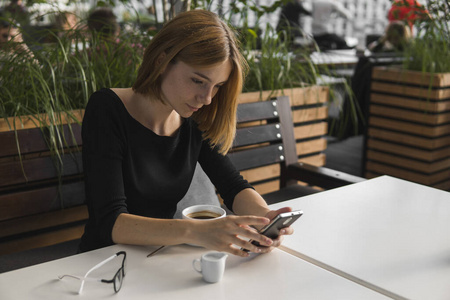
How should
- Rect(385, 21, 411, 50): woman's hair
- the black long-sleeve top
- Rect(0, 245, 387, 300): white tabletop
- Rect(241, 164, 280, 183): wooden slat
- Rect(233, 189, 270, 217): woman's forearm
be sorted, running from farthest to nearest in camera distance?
1. Rect(385, 21, 411, 50): woman's hair
2. Rect(241, 164, 280, 183): wooden slat
3. Rect(233, 189, 270, 217): woman's forearm
4. the black long-sleeve top
5. Rect(0, 245, 387, 300): white tabletop

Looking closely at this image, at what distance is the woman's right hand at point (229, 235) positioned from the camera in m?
1.28

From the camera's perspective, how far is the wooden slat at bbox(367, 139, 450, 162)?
3924 millimetres

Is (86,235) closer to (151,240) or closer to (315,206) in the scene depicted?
(151,240)

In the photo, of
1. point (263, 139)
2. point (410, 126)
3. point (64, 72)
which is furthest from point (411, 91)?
point (64, 72)

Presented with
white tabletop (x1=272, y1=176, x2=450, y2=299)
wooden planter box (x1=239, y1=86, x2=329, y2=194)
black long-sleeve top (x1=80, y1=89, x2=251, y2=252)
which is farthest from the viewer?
wooden planter box (x1=239, y1=86, x2=329, y2=194)

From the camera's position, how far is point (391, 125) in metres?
4.13

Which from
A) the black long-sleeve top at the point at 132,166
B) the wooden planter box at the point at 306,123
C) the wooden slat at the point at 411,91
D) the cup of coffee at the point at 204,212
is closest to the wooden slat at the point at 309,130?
the wooden planter box at the point at 306,123

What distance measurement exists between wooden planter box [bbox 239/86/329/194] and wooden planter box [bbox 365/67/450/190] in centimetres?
96

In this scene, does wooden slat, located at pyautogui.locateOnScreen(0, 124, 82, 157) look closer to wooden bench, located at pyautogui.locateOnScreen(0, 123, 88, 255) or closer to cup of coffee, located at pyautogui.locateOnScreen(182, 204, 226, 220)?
wooden bench, located at pyautogui.locateOnScreen(0, 123, 88, 255)

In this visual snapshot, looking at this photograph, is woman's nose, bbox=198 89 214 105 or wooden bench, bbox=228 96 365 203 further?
wooden bench, bbox=228 96 365 203

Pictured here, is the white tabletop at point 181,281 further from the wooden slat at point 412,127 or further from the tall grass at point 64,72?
the wooden slat at point 412,127

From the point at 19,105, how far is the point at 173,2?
1.07 meters

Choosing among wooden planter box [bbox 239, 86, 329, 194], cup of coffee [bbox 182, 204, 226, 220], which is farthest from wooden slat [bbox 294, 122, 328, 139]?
cup of coffee [bbox 182, 204, 226, 220]

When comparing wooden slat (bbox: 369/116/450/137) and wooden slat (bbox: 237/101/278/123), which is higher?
wooden slat (bbox: 237/101/278/123)
